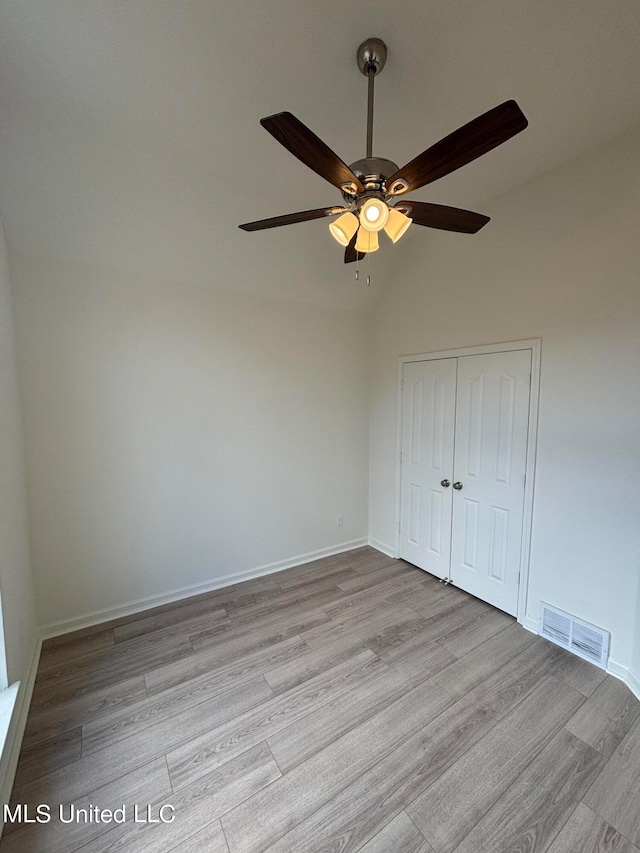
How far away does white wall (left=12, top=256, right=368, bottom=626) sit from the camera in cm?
232

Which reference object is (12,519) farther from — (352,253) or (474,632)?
(474,632)

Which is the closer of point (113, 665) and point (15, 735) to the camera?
point (15, 735)

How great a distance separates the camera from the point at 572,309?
83.7 inches

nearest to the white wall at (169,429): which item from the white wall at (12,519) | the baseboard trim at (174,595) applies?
the baseboard trim at (174,595)

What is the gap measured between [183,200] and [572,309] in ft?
8.57

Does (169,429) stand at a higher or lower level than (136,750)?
higher

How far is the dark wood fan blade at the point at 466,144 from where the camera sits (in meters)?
0.96

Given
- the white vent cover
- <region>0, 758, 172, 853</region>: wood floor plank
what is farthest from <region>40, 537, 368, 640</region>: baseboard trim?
the white vent cover

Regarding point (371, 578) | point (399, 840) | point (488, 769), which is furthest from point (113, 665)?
point (488, 769)

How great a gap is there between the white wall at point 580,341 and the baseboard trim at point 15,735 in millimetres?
3001

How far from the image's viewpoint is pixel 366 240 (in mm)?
1521

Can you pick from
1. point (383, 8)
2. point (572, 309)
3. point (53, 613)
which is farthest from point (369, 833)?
point (383, 8)

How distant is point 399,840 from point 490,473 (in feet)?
6.88

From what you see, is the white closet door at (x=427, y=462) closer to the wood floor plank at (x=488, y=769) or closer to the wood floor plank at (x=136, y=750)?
the wood floor plank at (x=488, y=769)
